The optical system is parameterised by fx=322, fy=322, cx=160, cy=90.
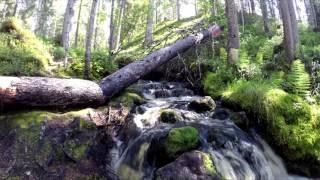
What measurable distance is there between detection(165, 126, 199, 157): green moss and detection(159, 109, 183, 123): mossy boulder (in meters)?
1.35

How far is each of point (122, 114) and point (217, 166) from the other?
9.39ft

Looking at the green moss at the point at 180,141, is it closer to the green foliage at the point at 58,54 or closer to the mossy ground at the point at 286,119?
the mossy ground at the point at 286,119

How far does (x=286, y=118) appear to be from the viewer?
23.0 feet

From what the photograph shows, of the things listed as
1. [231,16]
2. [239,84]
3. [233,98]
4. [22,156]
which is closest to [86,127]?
[22,156]

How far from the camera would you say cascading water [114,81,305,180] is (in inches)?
234

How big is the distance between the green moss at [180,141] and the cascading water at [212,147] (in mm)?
246

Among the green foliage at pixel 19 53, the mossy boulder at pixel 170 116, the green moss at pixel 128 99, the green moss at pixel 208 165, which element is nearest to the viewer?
the green moss at pixel 208 165

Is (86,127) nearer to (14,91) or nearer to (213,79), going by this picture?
(14,91)

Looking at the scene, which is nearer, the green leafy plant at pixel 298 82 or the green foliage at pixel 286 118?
the green foliage at pixel 286 118

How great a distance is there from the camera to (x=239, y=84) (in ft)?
28.6

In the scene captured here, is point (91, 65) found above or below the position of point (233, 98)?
above

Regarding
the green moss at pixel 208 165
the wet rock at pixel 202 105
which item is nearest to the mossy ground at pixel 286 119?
the wet rock at pixel 202 105

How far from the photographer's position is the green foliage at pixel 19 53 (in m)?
9.34

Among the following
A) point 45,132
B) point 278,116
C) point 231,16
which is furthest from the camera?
point 231,16
